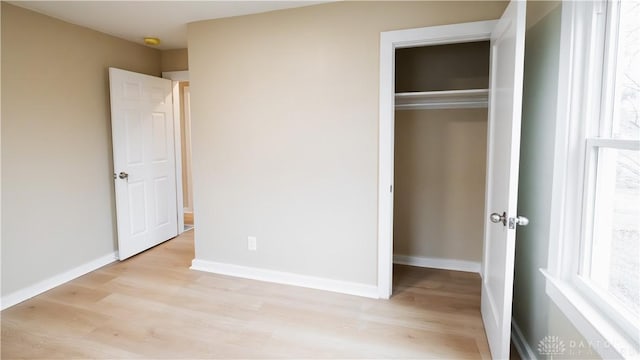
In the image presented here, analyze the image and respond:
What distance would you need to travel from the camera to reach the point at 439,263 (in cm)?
344

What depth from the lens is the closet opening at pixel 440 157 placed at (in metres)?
3.18

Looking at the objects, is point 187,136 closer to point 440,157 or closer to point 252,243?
point 252,243

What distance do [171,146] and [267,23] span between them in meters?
2.13

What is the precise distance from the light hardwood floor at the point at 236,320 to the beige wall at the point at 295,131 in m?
0.37

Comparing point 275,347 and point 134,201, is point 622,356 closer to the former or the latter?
point 275,347

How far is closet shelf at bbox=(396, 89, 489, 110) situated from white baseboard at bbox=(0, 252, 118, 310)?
325cm

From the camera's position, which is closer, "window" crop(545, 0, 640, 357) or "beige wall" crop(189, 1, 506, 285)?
"window" crop(545, 0, 640, 357)

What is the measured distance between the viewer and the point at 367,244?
2.84m

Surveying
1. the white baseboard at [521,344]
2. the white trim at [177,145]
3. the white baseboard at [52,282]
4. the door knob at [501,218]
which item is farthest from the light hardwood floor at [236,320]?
the white trim at [177,145]

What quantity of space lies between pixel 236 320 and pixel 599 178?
2.25 metres

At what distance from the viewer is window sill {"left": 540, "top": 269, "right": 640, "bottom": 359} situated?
1.15 metres

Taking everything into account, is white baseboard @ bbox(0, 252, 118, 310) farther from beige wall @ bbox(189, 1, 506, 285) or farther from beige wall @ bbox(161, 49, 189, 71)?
beige wall @ bbox(161, 49, 189, 71)

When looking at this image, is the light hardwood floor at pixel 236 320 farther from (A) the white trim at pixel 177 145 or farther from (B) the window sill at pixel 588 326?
(A) the white trim at pixel 177 145

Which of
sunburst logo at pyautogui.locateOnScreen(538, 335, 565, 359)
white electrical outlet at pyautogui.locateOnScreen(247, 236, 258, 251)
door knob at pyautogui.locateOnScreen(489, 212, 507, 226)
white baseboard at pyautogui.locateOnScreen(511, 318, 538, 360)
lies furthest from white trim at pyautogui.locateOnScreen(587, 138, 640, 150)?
white electrical outlet at pyautogui.locateOnScreen(247, 236, 258, 251)
